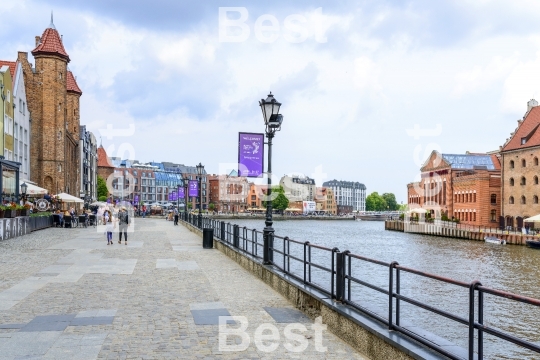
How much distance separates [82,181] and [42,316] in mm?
84857

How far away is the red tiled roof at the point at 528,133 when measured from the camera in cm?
7283

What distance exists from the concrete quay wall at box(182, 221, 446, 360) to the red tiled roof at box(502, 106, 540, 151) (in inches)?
2761

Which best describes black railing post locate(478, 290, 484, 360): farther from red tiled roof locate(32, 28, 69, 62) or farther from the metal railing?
red tiled roof locate(32, 28, 69, 62)

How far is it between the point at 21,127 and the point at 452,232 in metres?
52.9

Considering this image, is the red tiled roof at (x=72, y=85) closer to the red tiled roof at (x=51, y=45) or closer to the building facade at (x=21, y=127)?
the red tiled roof at (x=51, y=45)

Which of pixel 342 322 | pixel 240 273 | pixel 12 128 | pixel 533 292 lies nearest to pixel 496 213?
pixel 533 292

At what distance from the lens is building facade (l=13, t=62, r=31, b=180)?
48781mm

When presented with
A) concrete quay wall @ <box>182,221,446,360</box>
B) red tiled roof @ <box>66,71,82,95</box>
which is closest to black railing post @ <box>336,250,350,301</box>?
concrete quay wall @ <box>182,221,446,360</box>

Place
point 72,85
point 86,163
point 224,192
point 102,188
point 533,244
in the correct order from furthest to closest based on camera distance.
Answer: point 224,192, point 102,188, point 86,163, point 72,85, point 533,244

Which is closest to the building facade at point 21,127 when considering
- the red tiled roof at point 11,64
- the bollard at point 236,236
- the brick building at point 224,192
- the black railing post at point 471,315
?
the red tiled roof at point 11,64

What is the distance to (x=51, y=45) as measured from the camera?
56.8 metres

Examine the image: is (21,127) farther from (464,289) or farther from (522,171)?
(522,171)

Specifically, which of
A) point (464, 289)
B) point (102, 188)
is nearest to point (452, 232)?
point (464, 289)

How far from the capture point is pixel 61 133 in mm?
57562
